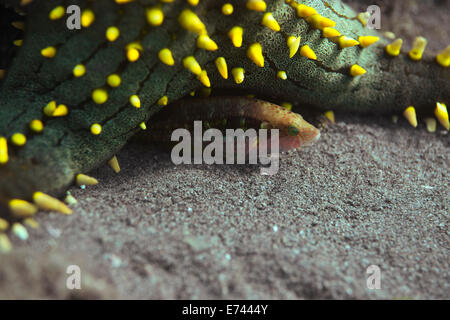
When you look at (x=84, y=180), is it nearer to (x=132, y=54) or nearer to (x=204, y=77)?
(x=132, y=54)

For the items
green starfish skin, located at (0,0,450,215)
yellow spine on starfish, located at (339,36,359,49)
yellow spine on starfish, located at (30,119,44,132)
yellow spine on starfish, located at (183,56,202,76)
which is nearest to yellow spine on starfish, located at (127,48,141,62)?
green starfish skin, located at (0,0,450,215)

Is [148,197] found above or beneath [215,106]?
beneath

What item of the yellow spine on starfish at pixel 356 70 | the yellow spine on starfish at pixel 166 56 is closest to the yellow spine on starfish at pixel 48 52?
the yellow spine on starfish at pixel 166 56

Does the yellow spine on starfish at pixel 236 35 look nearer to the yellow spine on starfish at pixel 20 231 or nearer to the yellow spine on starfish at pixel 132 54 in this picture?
the yellow spine on starfish at pixel 132 54

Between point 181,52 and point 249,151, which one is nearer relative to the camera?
point 181,52

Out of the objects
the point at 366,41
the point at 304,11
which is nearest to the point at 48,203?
the point at 304,11
